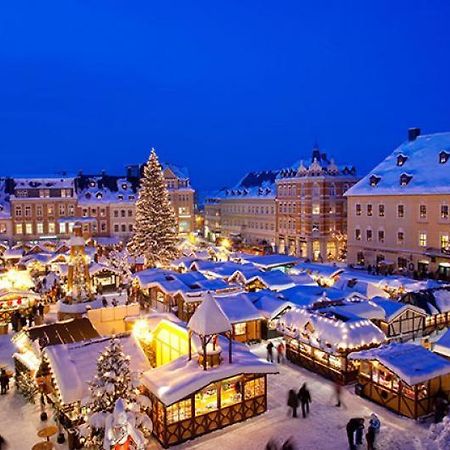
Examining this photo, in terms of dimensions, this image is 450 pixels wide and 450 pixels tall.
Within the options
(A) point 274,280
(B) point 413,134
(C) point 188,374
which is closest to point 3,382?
(C) point 188,374

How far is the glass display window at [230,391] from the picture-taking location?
15.5 m

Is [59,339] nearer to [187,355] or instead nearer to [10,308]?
[187,355]

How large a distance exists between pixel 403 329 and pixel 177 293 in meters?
12.4

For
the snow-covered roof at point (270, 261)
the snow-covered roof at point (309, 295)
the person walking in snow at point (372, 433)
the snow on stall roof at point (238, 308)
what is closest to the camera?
the person walking in snow at point (372, 433)

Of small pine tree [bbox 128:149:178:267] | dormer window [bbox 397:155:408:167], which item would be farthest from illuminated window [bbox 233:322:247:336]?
dormer window [bbox 397:155:408:167]

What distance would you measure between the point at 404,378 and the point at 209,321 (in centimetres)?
638

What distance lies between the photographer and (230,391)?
15.7 meters

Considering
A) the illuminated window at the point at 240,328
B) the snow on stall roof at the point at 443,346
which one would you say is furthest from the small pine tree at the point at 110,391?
the snow on stall roof at the point at 443,346

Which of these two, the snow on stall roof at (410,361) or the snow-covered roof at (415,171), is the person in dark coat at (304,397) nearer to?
the snow on stall roof at (410,361)

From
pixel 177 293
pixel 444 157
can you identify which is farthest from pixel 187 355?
pixel 444 157

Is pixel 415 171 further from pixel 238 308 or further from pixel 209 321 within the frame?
pixel 209 321

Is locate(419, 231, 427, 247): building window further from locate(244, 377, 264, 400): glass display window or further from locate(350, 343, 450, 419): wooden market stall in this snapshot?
locate(244, 377, 264, 400): glass display window

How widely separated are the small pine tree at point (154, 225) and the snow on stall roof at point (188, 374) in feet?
80.6

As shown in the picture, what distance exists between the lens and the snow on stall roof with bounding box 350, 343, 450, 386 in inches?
601
